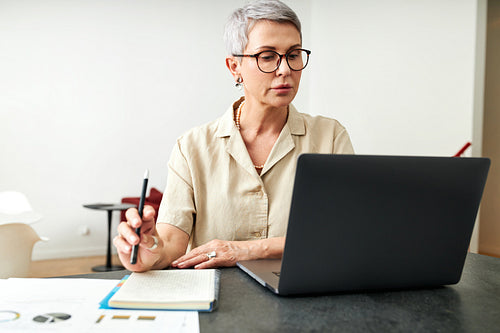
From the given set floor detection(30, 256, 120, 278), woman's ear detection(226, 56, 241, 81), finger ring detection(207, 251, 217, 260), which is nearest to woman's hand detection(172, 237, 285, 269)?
finger ring detection(207, 251, 217, 260)

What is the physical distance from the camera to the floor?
4398mm

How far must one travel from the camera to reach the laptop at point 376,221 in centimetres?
75

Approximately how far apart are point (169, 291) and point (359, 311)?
1.09ft

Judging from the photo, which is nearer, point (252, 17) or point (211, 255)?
point (211, 255)

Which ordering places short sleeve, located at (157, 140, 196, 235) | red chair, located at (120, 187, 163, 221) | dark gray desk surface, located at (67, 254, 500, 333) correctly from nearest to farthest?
dark gray desk surface, located at (67, 254, 500, 333), short sleeve, located at (157, 140, 196, 235), red chair, located at (120, 187, 163, 221)

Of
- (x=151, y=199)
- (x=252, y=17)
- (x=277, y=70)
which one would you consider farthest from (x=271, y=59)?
(x=151, y=199)

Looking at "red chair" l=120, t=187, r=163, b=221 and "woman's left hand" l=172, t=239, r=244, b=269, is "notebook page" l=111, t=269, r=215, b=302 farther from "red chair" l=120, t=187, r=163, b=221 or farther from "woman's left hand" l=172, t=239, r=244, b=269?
"red chair" l=120, t=187, r=163, b=221

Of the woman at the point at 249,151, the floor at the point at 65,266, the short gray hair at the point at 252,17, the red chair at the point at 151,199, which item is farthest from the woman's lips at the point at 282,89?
the red chair at the point at 151,199

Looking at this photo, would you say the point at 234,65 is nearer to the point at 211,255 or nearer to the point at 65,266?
the point at 211,255

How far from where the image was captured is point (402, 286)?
875mm

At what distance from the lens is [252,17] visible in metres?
1.38

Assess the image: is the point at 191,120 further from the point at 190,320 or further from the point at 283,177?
the point at 190,320

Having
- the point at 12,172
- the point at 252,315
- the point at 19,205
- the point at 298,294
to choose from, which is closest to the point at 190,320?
the point at 252,315

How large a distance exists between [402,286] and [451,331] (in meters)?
0.19
